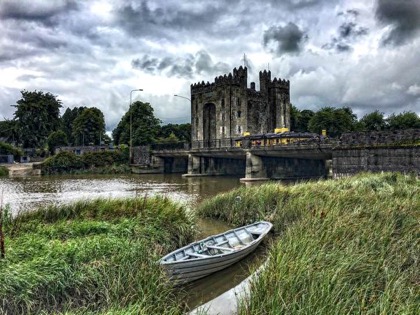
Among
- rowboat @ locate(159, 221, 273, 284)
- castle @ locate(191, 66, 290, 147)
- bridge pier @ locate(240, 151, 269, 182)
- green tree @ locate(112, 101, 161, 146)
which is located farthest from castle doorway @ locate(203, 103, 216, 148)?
rowboat @ locate(159, 221, 273, 284)

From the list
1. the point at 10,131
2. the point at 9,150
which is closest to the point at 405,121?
the point at 9,150

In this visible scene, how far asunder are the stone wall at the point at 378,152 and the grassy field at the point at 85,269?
801 inches

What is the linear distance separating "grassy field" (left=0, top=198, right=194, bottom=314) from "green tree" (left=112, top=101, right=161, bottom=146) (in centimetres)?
6380

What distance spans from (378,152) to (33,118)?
79813 mm

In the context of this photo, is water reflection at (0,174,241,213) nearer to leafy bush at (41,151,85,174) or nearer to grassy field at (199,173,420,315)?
grassy field at (199,173,420,315)

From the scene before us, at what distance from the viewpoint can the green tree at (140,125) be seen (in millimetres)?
72625

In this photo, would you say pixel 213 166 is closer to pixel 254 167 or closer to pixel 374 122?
pixel 254 167

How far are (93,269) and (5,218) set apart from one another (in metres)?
4.71

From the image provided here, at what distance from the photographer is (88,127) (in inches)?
3462

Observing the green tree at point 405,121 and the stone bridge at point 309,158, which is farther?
the green tree at point 405,121

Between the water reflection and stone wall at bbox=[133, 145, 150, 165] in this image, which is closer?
the water reflection

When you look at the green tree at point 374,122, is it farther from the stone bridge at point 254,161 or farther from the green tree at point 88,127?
the green tree at point 88,127

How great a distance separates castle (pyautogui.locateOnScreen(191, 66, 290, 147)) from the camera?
6400 centimetres

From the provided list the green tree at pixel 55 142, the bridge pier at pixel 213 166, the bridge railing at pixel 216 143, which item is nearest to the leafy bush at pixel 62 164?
the bridge railing at pixel 216 143
